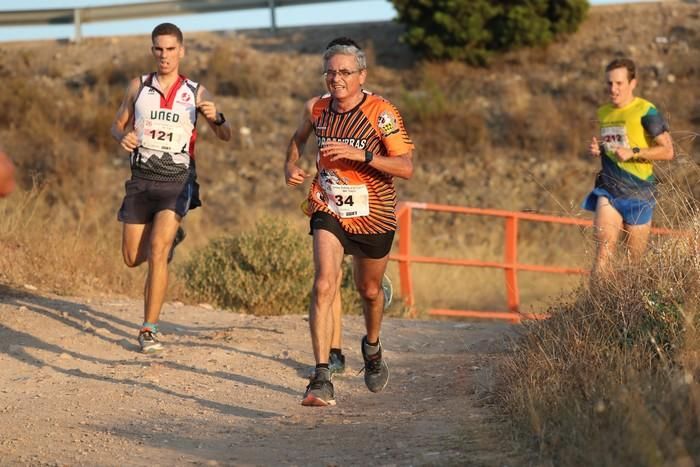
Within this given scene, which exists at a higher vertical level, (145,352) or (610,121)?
(610,121)

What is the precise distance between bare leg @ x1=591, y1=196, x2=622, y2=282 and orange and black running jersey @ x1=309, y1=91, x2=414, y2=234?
A: 139 centimetres

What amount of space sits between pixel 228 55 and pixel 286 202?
19.8 feet

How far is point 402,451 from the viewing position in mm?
6293

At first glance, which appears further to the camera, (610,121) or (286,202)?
(286,202)

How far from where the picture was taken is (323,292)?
7.67 meters

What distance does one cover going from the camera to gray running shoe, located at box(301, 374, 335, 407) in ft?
24.9

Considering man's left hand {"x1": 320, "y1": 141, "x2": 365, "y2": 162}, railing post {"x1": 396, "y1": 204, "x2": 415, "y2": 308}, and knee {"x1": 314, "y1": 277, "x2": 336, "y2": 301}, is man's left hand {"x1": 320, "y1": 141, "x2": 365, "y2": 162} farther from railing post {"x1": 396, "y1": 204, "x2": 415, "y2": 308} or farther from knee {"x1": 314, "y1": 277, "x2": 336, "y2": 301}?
railing post {"x1": 396, "y1": 204, "x2": 415, "y2": 308}

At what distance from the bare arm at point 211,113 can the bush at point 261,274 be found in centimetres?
339

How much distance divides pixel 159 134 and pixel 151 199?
49 cm

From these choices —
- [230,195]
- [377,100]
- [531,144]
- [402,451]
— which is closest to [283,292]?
[377,100]

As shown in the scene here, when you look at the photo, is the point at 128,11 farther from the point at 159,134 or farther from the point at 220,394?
the point at 220,394

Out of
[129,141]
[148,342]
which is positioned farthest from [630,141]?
[148,342]

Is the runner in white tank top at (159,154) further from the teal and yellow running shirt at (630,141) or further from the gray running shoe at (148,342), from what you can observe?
the teal and yellow running shirt at (630,141)

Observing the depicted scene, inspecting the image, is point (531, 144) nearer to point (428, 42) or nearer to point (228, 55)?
point (428, 42)
